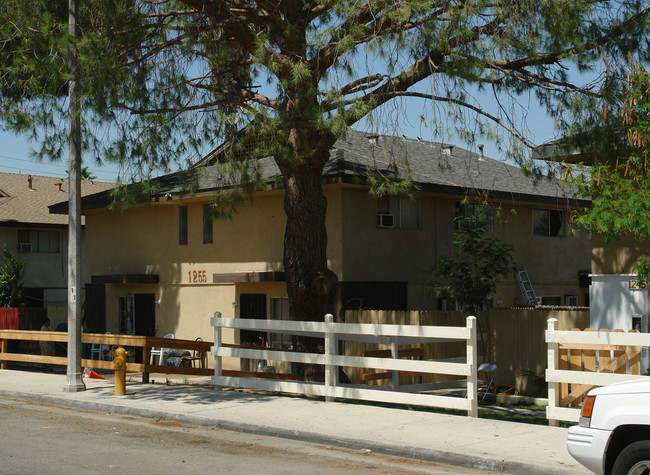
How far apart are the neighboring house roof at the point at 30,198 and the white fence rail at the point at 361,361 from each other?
23172 mm

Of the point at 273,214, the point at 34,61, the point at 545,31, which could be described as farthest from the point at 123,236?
the point at 545,31

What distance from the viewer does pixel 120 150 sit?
629 inches

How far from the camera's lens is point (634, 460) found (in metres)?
6.80

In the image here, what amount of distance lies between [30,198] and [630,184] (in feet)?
106

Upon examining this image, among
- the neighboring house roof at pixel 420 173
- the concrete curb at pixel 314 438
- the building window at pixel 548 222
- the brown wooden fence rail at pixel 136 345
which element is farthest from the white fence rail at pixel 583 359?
the building window at pixel 548 222

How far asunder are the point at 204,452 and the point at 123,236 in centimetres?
1957

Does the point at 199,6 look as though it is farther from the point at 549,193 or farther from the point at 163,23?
the point at 549,193

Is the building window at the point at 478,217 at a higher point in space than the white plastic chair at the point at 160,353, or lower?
higher

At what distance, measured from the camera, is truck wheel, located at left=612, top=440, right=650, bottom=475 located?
672cm

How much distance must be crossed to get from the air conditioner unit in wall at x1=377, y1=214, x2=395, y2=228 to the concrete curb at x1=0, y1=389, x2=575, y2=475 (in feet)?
34.5

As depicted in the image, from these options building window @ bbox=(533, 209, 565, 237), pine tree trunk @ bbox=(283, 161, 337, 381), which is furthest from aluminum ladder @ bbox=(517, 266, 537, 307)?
pine tree trunk @ bbox=(283, 161, 337, 381)

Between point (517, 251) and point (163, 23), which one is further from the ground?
point (163, 23)

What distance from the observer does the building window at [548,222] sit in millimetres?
26767

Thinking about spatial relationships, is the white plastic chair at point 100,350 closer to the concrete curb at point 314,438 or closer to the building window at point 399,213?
the building window at point 399,213
